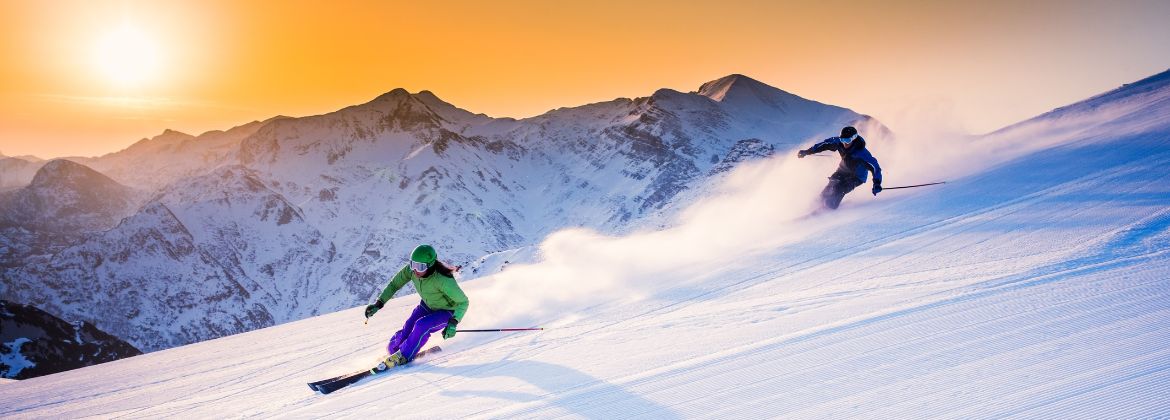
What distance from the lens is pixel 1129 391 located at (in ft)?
10.9

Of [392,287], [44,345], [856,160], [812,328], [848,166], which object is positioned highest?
[856,160]

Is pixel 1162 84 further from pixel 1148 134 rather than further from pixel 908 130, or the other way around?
pixel 1148 134

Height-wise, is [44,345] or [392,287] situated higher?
[392,287]

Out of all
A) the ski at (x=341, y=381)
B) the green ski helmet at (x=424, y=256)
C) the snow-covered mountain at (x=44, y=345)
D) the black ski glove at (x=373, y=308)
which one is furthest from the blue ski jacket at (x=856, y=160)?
the snow-covered mountain at (x=44, y=345)

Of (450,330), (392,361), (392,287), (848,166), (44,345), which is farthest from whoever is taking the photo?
(44,345)

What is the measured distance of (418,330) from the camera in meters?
8.12

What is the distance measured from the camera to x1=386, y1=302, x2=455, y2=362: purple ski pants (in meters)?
8.01

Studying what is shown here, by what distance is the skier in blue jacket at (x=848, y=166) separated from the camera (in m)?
13.0

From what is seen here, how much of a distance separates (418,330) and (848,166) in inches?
437

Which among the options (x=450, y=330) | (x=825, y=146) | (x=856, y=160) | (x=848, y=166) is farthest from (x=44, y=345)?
(x=856, y=160)

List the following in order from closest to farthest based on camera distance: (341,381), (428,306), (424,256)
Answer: (341,381) < (424,256) < (428,306)

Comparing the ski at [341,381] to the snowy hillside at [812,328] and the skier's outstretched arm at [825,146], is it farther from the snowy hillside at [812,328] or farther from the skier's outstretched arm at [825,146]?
the skier's outstretched arm at [825,146]

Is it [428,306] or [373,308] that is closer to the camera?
[428,306]

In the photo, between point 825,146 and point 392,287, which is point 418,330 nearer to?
point 392,287
